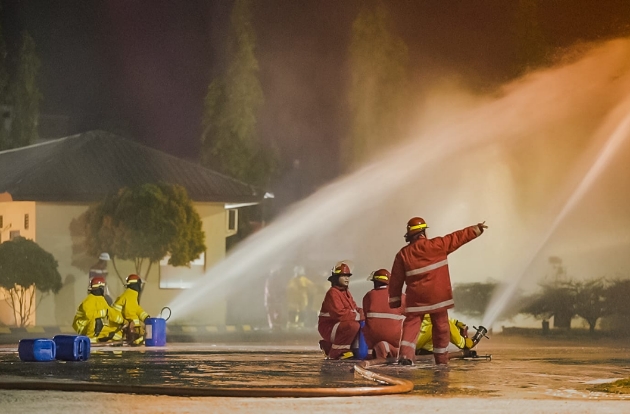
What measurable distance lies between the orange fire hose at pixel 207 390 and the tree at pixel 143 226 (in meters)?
24.3

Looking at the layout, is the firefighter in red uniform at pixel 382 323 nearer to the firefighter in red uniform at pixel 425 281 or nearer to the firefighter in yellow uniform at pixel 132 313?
the firefighter in red uniform at pixel 425 281

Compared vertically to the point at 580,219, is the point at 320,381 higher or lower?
lower

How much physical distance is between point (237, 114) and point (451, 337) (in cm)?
3923

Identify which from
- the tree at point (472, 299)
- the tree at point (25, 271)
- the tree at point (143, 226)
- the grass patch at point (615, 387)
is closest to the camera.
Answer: the grass patch at point (615, 387)

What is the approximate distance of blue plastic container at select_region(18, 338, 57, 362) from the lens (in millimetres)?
15727

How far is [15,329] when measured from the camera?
107ft

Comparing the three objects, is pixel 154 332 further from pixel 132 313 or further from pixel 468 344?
pixel 468 344

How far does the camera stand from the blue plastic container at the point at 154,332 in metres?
21.7

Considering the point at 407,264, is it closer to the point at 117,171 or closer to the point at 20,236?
the point at 20,236

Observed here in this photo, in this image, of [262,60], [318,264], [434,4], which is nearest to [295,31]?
[262,60]

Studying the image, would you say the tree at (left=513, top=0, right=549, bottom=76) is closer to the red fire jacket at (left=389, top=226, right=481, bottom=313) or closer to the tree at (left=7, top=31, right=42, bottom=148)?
the tree at (left=7, top=31, right=42, bottom=148)

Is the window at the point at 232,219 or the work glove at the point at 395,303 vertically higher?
the window at the point at 232,219

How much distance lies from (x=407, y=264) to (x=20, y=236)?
23034 millimetres

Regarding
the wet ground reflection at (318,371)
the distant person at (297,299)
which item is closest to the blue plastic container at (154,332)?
the wet ground reflection at (318,371)
